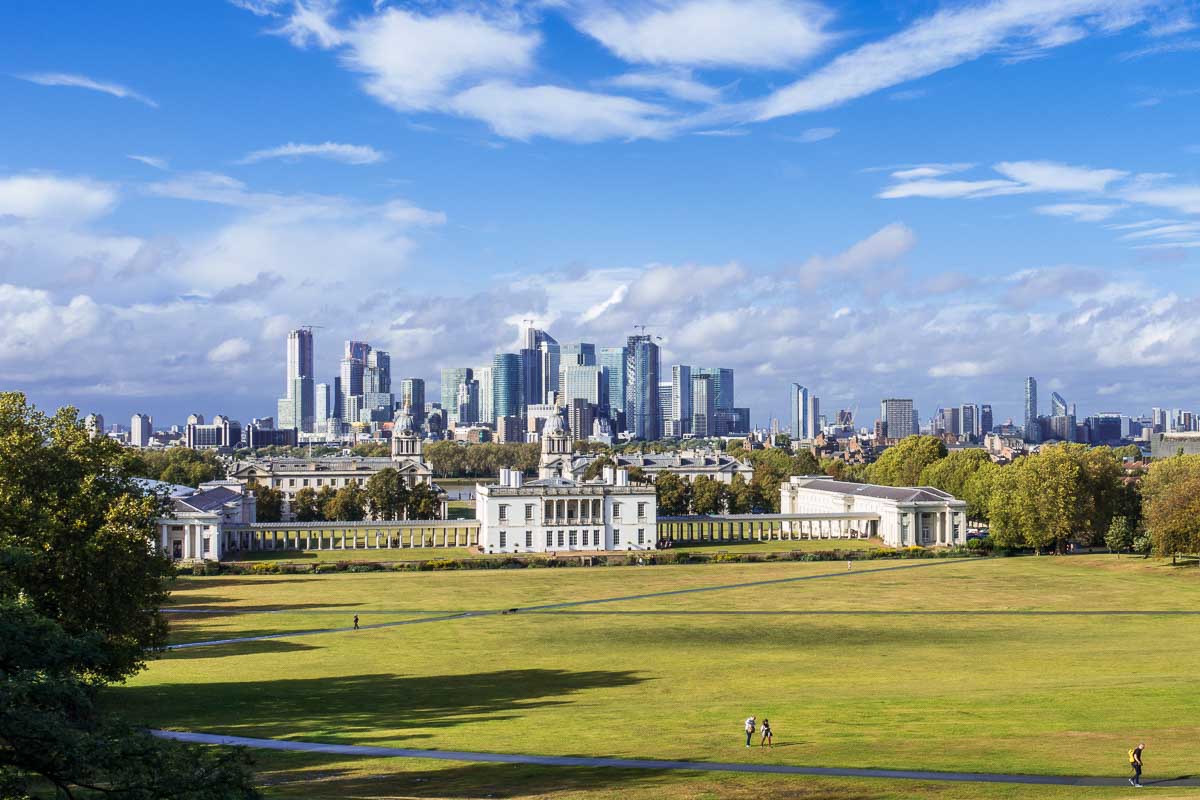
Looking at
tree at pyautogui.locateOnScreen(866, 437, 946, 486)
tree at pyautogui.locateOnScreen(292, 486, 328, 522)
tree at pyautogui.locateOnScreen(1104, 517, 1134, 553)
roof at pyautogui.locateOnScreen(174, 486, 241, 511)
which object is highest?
tree at pyautogui.locateOnScreen(866, 437, 946, 486)

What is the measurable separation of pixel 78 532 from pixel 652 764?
22741 mm

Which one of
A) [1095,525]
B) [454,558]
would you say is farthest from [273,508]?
[1095,525]

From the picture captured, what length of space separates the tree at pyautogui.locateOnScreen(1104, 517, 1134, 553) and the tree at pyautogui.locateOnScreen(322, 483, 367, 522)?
85.1 m

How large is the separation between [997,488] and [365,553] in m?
64.4

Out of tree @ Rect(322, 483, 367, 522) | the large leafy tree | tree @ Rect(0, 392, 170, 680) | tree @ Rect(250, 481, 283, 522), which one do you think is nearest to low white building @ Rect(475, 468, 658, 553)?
tree @ Rect(322, 483, 367, 522)

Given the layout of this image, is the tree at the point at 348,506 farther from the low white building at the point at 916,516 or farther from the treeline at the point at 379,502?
the low white building at the point at 916,516

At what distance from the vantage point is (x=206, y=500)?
12750 cm

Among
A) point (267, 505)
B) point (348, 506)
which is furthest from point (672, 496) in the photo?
point (267, 505)

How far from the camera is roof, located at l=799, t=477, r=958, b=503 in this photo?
132500 millimetres

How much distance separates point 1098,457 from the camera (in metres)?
125

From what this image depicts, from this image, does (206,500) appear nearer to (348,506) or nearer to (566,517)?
(348,506)

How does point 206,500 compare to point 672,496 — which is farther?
point 672,496

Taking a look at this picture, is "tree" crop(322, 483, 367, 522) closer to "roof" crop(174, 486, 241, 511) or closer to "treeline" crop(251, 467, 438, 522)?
"treeline" crop(251, 467, 438, 522)

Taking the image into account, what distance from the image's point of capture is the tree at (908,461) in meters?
167
